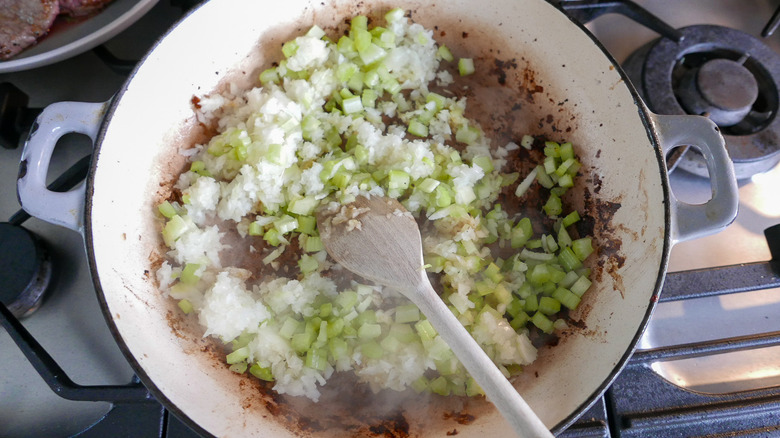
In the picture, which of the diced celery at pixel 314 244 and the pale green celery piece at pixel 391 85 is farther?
the pale green celery piece at pixel 391 85

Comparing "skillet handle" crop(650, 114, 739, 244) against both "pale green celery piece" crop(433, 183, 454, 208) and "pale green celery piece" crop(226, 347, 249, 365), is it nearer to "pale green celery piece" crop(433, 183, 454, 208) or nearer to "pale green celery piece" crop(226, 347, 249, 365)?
"pale green celery piece" crop(433, 183, 454, 208)

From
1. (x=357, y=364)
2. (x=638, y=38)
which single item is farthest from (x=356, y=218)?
(x=638, y=38)

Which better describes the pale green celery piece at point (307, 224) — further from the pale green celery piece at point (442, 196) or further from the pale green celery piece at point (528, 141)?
the pale green celery piece at point (528, 141)

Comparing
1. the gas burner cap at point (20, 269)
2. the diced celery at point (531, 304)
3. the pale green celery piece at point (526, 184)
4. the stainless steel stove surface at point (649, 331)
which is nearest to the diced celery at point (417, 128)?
the pale green celery piece at point (526, 184)

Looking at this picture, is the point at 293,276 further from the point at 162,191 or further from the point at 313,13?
the point at 313,13

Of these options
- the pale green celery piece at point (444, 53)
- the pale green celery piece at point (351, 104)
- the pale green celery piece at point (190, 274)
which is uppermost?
the pale green celery piece at point (444, 53)

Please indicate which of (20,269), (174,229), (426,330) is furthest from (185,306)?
(426,330)

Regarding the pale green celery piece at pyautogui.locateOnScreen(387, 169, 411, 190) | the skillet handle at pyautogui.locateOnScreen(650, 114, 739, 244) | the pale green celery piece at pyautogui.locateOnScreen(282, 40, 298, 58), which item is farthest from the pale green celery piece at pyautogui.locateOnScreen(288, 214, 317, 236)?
the skillet handle at pyautogui.locateOnScreen(650, 114, 739, 244)
